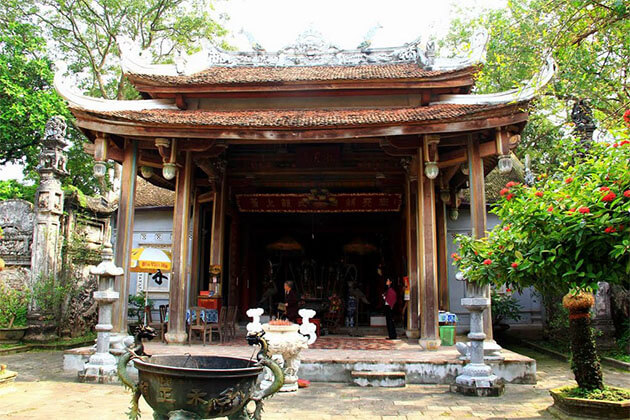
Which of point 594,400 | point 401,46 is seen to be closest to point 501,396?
point 594,400

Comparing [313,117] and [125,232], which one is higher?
[313,117]

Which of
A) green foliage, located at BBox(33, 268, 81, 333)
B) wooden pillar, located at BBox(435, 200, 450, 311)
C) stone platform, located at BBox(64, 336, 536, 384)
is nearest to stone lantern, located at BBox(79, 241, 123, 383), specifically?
stone platform, located at BBox(64, 336, 536, 384)

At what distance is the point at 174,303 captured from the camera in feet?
31.3

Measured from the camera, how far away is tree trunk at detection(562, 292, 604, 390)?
5.87 m

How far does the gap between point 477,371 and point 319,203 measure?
23.6 ft

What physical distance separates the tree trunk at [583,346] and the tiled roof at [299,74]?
20.3ft

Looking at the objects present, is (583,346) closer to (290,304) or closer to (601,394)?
(601,394)

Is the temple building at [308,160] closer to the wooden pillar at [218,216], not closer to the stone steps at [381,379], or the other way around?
the wooden pillar at [218,216]

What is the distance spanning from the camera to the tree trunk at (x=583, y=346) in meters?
5.87

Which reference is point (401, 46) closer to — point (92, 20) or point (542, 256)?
point (542, 256)

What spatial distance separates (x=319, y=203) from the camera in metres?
13.7

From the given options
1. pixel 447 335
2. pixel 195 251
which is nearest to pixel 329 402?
pixel 447 335

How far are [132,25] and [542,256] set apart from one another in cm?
2068

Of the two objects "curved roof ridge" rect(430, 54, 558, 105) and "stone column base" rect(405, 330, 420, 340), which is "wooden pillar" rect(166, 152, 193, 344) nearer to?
"stone column base" rect(405, 330, 420, 340)
